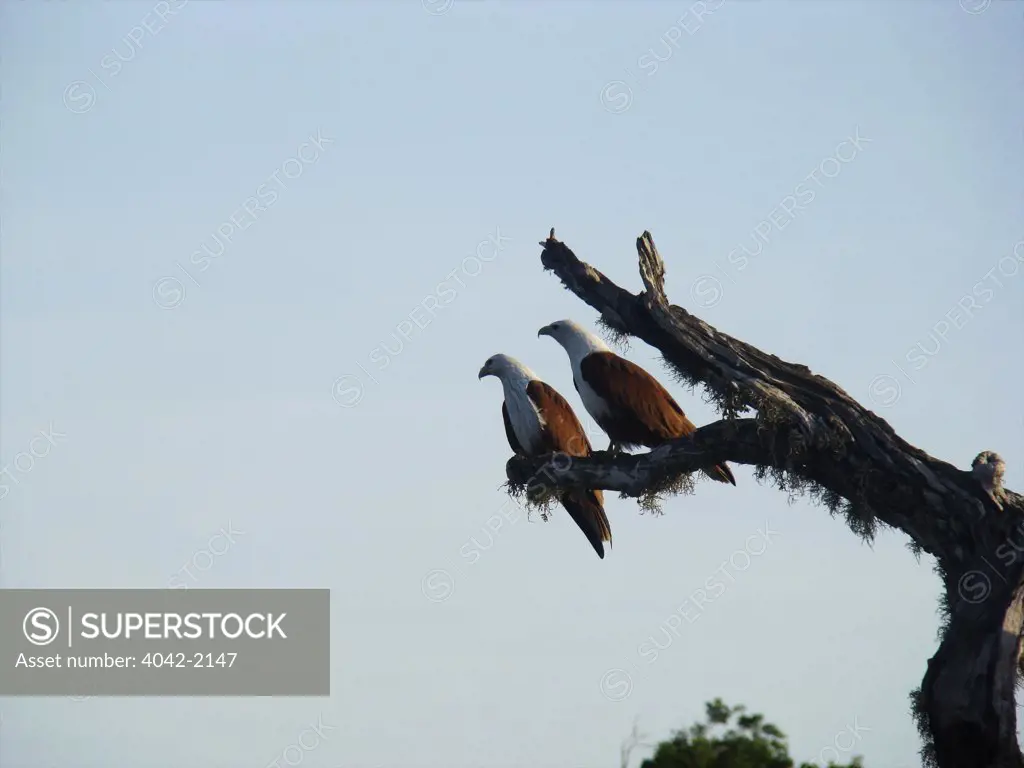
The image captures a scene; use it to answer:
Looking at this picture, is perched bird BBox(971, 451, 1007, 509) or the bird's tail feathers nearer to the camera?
perched bird BBox(971, 451, 1007, 509)

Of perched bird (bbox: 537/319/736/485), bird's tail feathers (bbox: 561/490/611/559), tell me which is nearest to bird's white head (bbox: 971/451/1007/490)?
perched bird (bbox: 537/319/736/485)

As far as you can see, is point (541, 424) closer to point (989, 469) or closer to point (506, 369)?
point (506, 369)

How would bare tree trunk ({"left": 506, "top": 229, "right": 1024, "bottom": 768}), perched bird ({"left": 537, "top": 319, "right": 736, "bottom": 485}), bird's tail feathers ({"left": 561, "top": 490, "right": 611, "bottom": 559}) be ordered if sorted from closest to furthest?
bare tree trunk ({"left": 506, "top": 229, "right": 1024, "bottom": 768}), perched bird ({"left": 537, "top": 319, "right": 736, "bottom": 485}), bird's tail feathers ({"left": 561, "top": 490, "right": 611, "bottom": 559})

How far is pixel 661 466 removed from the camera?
781 centimetres

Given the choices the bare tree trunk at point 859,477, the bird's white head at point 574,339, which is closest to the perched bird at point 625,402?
the bird's white head at point 574,339

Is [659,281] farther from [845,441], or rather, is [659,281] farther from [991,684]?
[991,684]

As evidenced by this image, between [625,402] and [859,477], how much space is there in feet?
6.77

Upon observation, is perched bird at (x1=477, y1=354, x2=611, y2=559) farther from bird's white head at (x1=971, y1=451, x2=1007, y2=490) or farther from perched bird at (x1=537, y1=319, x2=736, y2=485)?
bird's white head at (x1=971, y1=451, x2=1007, y2=490)

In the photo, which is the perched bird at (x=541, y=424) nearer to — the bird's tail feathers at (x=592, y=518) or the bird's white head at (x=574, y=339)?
the bird's tail feathers at (x=592, y=518)

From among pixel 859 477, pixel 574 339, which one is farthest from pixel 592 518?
pixel 859 477

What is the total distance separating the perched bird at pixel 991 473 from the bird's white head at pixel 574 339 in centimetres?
300

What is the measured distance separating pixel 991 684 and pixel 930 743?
1.75ft

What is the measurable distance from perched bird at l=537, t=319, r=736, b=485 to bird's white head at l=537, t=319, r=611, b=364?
0.03 m

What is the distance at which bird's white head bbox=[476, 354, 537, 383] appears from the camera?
33.8 ft
